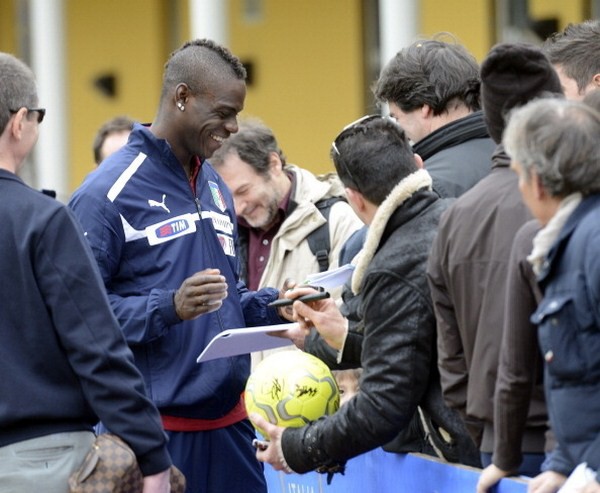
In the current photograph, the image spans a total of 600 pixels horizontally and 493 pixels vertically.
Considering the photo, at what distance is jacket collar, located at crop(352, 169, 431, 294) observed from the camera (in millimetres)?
4223

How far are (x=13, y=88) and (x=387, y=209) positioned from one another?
1.11m

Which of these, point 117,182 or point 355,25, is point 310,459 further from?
point 355,25

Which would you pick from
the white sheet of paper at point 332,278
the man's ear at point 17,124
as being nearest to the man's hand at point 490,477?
the white sheet of paper at point 332,278

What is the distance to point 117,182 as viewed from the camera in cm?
490

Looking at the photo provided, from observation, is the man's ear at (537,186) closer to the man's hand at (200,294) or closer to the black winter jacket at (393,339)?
the black winter jacket at (393,339)

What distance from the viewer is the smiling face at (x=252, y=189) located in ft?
21.6

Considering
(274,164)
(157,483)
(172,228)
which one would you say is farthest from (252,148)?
(157,483)

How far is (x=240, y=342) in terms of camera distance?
4.70 m

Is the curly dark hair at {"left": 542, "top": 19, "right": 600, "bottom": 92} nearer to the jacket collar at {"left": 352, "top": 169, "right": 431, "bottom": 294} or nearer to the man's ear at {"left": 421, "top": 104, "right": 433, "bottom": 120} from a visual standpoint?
the man's ear at {"left": 421, "top": 104, "right": 433, "bottom": 120}

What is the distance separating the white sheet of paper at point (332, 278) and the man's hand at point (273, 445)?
0.47m

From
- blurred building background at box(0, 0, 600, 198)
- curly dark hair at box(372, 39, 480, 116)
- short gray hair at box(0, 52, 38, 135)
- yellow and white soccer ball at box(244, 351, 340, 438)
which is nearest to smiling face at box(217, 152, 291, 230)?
curly dark hair at box(372, 39, 480, 116)

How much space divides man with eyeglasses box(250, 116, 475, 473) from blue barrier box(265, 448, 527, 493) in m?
0.14

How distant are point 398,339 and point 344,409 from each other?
0.29 m

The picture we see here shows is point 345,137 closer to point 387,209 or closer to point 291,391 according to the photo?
point 387,209
